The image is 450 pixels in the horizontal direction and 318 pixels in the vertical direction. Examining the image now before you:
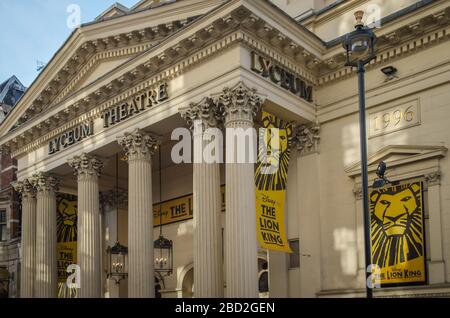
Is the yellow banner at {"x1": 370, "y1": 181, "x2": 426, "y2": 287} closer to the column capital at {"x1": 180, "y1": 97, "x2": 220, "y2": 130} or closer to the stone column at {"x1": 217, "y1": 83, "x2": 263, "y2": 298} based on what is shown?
the stone column at {"x1": 217, "y1": 83, "x2": 263, "y2": 298}

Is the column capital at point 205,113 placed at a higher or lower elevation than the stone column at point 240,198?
higher

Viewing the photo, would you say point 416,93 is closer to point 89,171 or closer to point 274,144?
point 274,144

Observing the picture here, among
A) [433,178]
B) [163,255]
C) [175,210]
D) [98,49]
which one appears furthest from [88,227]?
[433,178]

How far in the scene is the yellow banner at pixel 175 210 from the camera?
86.9 feet

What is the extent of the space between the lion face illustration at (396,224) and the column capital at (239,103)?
14.1 ft

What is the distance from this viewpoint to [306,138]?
69.6 feet

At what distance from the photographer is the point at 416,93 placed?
19.0m

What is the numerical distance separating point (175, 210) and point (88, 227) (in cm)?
442

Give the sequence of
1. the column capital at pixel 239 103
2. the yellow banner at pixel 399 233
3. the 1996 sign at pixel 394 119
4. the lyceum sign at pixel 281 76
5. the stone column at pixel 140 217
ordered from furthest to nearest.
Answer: the stone column at pixel 140 217 → the lyceum sign at pixel 281 76 → the 1996 sign at pixel 394 119 → the column capital at pixel 239 103 → the yellow banner at pixel 399 233

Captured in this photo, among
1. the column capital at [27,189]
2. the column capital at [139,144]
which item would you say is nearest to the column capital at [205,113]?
the column capital at [139,144]

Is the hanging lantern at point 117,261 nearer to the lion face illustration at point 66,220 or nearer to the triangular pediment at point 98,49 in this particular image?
the lion face illustration at point 66,220

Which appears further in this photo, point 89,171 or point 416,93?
point 89,171
